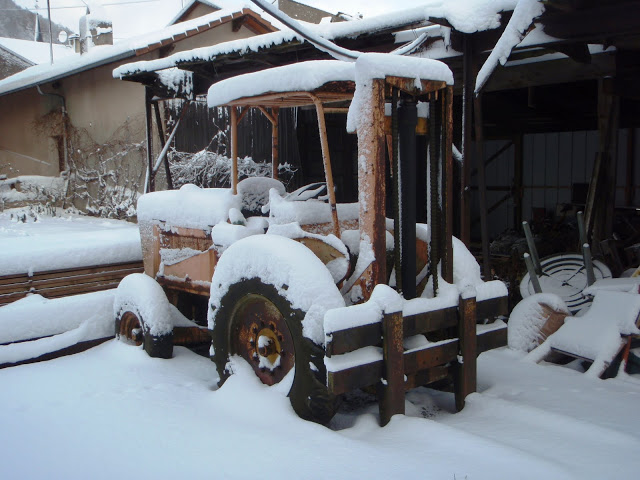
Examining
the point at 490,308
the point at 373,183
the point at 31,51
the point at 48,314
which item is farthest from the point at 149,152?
the point at 31,51

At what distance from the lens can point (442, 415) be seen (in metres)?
3.49

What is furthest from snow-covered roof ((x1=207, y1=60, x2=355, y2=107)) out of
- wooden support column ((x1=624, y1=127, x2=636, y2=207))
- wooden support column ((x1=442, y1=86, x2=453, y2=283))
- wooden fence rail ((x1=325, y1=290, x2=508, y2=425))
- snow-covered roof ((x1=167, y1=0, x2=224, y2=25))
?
snow-covered roof ((x1=167, y1=0, x2=224, y2=25))

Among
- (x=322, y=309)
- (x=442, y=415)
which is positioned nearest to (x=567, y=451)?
(x=442, y=415)

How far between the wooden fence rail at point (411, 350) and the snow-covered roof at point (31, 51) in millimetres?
28108

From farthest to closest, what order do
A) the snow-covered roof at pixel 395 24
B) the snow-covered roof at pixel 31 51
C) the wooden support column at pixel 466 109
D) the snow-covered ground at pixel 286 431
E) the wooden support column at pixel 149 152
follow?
the snow-covered roof at pixel 31 51 → the wooden support column at pixel 149 152 → the wooden support column at pixel 466 109 → the snow-covered roof at pixel 395 24 → the snow-covered ground at pixel 286 431

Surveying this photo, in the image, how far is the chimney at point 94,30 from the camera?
20433 mm

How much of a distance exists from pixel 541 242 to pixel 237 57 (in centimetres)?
516

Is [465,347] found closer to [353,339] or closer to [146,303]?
[353,339]

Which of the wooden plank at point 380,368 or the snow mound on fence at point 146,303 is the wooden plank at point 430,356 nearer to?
the wooden plank at point 380,368

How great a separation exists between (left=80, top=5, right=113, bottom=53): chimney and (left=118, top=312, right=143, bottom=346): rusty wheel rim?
18225mm

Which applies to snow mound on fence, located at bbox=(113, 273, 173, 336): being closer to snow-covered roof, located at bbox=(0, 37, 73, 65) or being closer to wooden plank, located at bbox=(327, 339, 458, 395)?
wooden plank, located at bbox=(327, 339, 458, 395)

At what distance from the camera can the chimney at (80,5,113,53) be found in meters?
20.4

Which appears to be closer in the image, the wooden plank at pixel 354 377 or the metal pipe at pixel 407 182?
the wooden plank at pixel 354 377

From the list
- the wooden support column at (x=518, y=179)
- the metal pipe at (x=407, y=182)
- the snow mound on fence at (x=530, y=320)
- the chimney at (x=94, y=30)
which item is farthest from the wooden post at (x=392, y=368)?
the chimney at (x=94, y=30)
